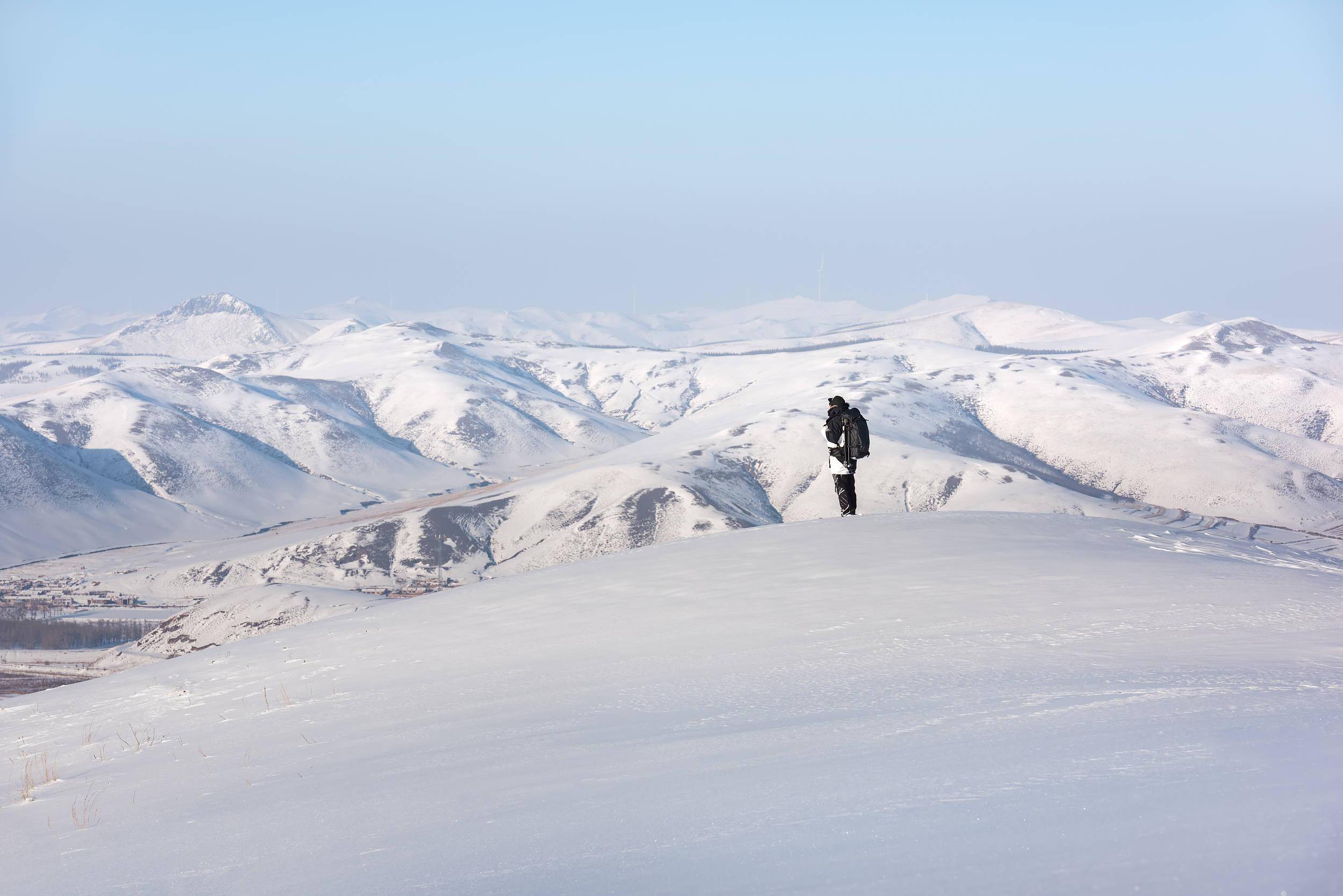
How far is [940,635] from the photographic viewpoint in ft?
37.7

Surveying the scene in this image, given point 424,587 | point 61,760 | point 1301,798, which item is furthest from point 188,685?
point 424,587

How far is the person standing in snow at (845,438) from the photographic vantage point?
2216 cm

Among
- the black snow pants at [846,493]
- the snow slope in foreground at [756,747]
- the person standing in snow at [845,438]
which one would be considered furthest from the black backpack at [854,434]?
the snow slope in foreground at [756,747]

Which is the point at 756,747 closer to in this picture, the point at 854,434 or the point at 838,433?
the point at 854,434

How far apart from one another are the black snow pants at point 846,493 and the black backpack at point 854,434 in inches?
32.8

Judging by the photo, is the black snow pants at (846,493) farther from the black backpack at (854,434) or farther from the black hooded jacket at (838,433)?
the black backpack at (854,434)

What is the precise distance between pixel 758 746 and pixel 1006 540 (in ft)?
44.0

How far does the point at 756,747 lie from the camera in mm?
7609

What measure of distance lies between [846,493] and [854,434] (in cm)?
235

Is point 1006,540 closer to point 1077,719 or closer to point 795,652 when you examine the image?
point 795,652

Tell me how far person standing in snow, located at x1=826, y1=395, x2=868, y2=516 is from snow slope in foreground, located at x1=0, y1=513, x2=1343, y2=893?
6210 millimetres

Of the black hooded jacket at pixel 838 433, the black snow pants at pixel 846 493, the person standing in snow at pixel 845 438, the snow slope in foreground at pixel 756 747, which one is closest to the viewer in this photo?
the snow slope in foreground at pixel 756 747

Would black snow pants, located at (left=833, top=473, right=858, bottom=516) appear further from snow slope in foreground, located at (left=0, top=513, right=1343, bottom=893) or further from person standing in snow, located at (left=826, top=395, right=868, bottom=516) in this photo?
snow slope in foreground, located at (left=0, top=513, right=1343, bottom=893)

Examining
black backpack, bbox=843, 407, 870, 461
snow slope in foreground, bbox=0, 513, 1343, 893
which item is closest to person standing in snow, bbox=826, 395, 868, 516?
black backpack, bbox=843, 407, 870, 461
